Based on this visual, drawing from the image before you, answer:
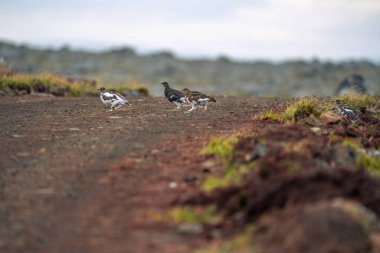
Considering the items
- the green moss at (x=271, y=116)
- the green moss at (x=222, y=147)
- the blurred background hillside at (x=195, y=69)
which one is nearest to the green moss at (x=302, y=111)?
the green moss at (x=271, y=116)

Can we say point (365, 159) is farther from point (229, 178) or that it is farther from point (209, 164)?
point (229, 178)

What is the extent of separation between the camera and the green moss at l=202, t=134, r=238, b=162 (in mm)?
11149

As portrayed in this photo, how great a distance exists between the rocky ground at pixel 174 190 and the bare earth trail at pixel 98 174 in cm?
2

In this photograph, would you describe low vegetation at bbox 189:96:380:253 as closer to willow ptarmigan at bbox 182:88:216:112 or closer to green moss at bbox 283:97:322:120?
green moss at bbox 283:97:322:120

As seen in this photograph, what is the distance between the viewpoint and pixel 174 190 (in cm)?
962

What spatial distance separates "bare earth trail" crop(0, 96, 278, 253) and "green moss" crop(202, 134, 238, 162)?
248mm

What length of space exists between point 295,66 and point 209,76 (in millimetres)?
11436

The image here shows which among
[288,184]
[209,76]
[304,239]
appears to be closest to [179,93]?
[288,184]

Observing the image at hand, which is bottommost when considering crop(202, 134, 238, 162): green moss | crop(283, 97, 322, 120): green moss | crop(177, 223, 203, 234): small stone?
crop(177, 223, 203, 234): small stone

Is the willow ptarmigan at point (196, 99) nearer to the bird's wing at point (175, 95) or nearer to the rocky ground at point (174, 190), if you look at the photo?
the bird's wing at point (175, 95)

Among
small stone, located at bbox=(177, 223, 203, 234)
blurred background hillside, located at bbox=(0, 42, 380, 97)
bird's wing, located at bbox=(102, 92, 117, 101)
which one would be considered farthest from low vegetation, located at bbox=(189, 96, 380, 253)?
blurred background hillside, located at bbox=(0, 42, 380, 97)


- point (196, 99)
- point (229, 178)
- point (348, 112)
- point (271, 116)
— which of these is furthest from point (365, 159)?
point (196, 99)

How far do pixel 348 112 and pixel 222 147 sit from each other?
19.6 feet

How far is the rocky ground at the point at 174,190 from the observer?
299 inches
